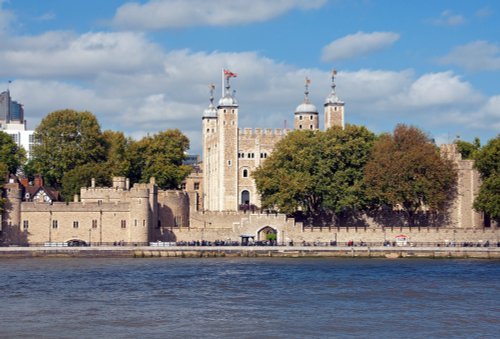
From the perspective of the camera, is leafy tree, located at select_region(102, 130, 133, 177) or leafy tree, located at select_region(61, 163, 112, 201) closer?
leafy tree, located at select_region(61, 163, 112, 201)

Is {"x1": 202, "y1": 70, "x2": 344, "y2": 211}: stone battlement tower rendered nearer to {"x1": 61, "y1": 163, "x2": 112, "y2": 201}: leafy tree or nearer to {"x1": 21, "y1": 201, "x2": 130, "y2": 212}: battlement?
{"x1": 61, "y1": 163, "x2": 112, "y2": 201}: leafy tree

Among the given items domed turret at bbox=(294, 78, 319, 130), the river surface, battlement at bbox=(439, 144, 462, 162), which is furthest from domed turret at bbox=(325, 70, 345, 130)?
the river surface

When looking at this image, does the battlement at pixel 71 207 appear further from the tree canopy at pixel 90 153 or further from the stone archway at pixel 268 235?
the tree canopy at pixel 90 153

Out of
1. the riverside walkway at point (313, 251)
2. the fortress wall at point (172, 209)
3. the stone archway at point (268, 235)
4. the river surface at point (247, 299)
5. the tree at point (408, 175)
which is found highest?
the tree at point (408, 175)

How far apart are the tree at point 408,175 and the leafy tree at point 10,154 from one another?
104 ft

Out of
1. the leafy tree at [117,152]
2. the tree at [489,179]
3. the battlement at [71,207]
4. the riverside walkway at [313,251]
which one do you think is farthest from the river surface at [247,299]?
the leafy tree at [117,152]

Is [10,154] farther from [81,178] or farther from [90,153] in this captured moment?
[81,178]

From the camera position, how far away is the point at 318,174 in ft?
260

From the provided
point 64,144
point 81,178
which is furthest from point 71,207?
point 64,144

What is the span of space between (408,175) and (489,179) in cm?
587

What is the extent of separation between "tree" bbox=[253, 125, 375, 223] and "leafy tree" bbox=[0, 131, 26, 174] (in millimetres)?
22162

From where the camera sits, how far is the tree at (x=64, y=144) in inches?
3533

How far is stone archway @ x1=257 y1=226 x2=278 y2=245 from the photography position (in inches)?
3019

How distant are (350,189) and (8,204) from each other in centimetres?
2505
